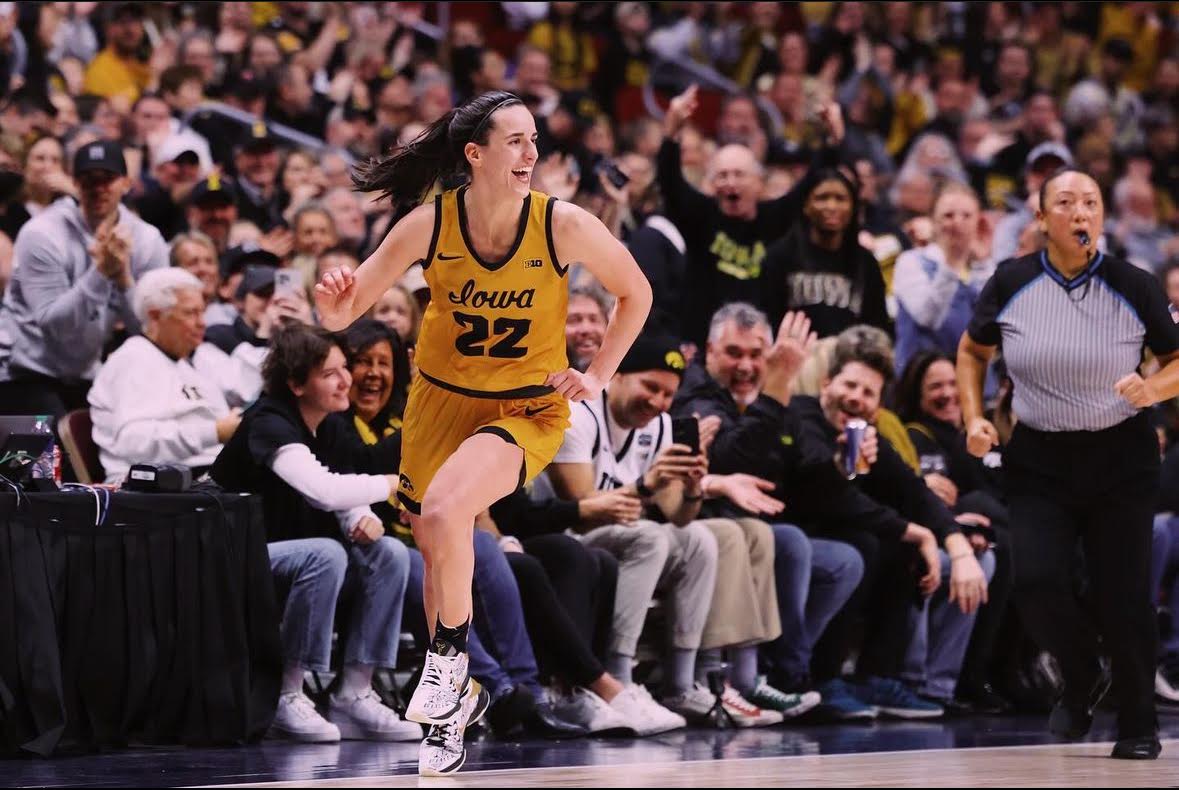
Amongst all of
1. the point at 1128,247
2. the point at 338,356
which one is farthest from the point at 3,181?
the point at 1128,247

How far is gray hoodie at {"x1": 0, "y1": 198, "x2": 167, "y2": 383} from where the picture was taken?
751 cm

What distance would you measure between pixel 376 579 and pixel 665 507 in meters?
1.35

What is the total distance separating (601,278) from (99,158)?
330 centimetres

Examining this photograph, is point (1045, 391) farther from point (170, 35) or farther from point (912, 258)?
point (170, 35)

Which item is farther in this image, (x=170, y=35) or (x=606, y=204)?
(x=170, y=35)

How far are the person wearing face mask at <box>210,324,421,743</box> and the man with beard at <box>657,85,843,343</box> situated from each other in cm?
302

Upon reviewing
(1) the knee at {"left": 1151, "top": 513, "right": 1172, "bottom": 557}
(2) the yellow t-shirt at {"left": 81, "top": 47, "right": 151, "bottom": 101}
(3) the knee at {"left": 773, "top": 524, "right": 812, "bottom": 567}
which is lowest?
(1) the knee at {"left": 1151, "top": 513, "right": 1172, "bottom": 557}

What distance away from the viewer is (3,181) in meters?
8.45

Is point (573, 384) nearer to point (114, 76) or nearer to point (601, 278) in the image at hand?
point (601, 278)

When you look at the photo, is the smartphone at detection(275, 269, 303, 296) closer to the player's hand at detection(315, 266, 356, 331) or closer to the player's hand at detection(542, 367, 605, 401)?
the player's hand at detection(315, 266, 356, 331)

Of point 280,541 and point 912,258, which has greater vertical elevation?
point 912,258

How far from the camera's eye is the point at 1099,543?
617cm

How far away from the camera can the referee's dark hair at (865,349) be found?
7945 millimetres

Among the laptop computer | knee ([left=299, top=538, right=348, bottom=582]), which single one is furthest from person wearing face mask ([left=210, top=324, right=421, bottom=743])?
the laptop computer
